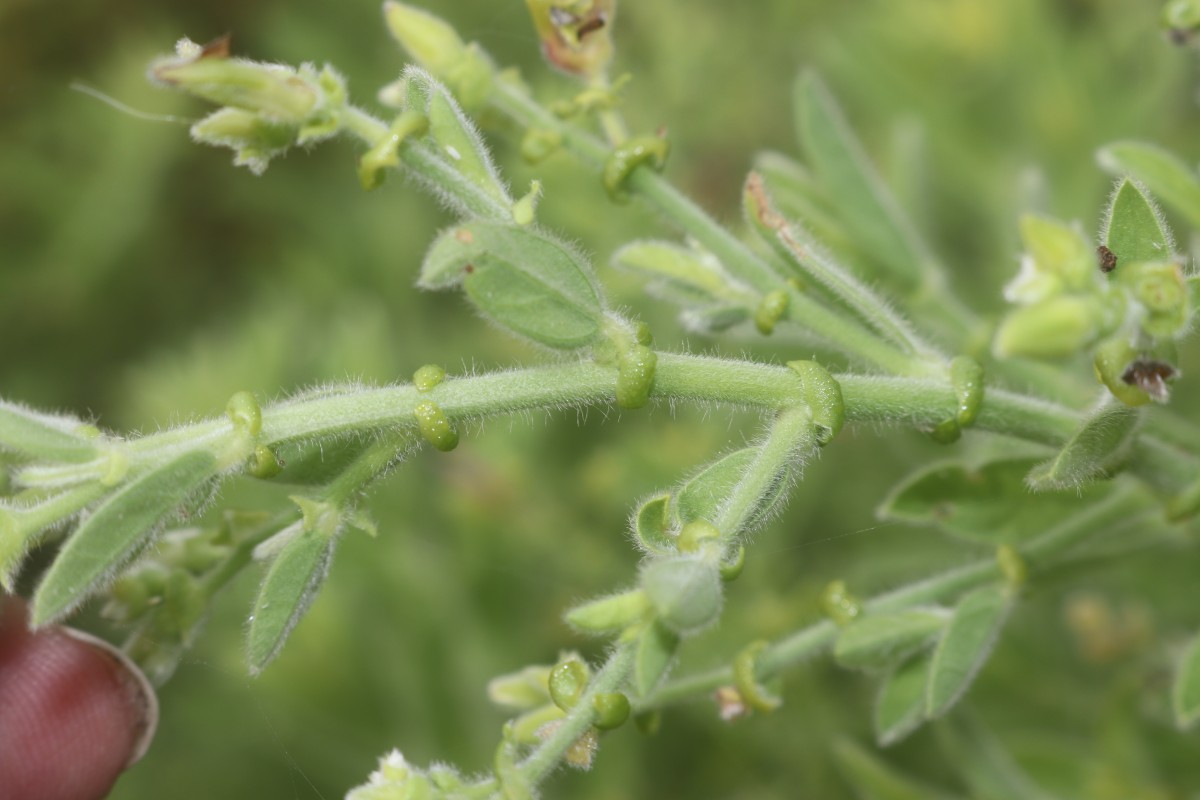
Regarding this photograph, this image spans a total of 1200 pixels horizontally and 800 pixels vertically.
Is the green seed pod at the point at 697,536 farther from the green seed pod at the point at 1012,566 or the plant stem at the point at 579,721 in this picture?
the green seed pod at the point at 1012,566

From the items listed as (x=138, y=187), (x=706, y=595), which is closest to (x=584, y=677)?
(x=706, y=595)

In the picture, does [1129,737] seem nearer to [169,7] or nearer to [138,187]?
[138,187]

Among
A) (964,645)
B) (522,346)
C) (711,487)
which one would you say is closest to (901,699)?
(964,645)

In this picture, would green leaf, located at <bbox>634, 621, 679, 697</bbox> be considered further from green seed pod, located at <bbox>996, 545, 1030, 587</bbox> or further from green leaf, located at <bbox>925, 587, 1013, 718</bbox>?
green seed pod, located at <bbox>996, 545, 1030, 587</bbox>

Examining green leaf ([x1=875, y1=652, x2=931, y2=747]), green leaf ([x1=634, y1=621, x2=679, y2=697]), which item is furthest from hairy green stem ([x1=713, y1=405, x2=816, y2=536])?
green leaf ([x1=875, y1=652, x2=931, y2=747])

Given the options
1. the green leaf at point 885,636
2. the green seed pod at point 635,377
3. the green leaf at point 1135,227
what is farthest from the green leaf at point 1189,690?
the green seed pod at point 635,377

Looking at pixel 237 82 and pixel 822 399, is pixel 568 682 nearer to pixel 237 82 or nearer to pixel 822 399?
pixel 822 399
